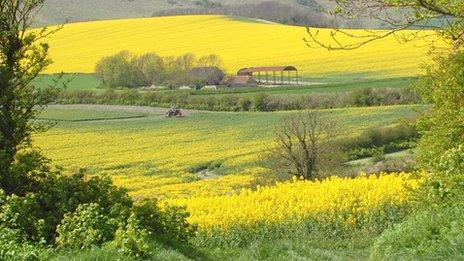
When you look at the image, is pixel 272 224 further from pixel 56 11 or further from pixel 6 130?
pixel 56 11

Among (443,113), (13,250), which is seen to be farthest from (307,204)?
(13,250)

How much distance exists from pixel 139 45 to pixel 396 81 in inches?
1693

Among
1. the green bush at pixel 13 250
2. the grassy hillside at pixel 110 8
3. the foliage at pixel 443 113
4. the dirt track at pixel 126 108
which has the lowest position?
the dirt track at pixel 126 108

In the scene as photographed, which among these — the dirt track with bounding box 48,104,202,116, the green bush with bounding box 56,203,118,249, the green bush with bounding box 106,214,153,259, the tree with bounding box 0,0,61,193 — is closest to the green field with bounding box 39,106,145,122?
the dirt track with bounding box 48,104,202,116

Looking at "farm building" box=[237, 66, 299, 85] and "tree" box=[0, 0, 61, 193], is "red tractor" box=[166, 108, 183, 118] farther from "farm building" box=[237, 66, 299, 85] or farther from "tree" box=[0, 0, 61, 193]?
"tree" box=[0, 0, 61, 193]

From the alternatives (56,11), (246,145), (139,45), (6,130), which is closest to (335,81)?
(246,145)

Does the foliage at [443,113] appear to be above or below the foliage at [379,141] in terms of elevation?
above

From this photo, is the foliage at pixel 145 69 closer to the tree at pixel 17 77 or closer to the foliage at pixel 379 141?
the foliage at pixel 379 141

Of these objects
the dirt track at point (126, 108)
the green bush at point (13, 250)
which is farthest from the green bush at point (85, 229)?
the dirt track at point (126, 108)

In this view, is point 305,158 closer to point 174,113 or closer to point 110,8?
point 174,113

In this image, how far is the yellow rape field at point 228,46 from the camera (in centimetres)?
7494

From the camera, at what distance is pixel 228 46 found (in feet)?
308

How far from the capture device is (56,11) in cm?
16225

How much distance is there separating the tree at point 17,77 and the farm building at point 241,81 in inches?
2315
